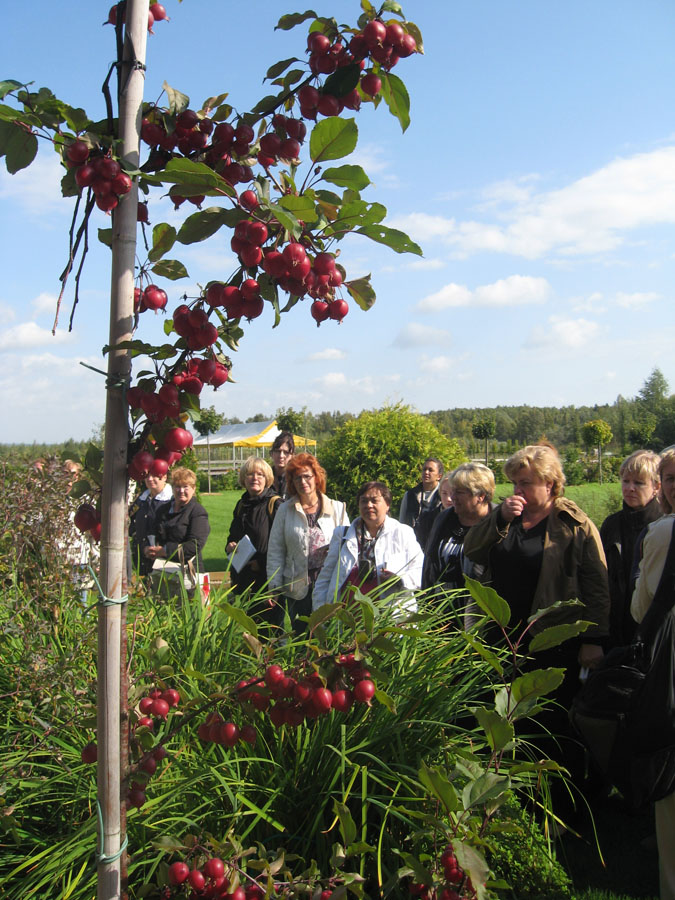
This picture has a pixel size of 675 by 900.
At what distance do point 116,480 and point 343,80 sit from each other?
79 cm

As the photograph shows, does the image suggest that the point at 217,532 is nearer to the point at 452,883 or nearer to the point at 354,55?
the point at 452,883

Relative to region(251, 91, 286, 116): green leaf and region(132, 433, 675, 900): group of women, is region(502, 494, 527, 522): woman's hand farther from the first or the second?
region(251, 91, 286, 116): green leaf

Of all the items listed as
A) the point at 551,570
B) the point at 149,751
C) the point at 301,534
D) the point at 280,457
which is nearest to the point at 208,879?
the point at 149,751

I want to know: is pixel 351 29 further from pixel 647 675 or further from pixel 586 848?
pixel 586 848

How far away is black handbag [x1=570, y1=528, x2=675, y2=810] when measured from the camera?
91.6 inches

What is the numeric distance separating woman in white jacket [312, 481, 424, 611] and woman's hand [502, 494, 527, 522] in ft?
1.86

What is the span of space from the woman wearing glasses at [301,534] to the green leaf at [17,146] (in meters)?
3.31

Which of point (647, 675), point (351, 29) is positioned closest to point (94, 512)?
point (351, 29)

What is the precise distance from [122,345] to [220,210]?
0.27m

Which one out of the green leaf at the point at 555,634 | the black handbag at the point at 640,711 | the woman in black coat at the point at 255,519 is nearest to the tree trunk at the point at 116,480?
the green leaf at the point at 555,634

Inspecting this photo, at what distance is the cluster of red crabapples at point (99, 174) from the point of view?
1.02 meters

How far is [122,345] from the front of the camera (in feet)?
3.51

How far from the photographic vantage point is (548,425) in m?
64.8

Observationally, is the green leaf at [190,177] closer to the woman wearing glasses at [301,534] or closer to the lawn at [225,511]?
the woman wearing glasses at [301,534]
